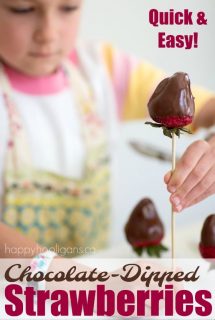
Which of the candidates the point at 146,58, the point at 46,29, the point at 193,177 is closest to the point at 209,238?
the point at 193,177

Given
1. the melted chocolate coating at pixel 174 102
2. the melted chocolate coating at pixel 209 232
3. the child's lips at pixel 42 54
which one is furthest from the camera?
the child's lips at pixel 42 54

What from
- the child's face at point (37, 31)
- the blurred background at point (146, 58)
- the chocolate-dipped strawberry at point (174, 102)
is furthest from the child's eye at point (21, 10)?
the chocolate-dipped strawberry at point (174, 102)

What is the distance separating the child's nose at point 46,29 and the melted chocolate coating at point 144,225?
19cm

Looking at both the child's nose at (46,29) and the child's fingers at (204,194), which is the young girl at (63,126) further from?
the child's fingers at (204,194)

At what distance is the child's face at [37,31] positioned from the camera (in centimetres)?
55

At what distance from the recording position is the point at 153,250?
0.53m

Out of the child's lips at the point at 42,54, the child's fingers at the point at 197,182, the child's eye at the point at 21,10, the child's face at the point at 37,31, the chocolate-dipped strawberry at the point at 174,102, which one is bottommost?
the child's fingers at the point at 197,182

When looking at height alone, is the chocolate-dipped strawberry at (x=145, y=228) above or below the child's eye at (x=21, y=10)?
below

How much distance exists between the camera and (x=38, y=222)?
2.24 feet

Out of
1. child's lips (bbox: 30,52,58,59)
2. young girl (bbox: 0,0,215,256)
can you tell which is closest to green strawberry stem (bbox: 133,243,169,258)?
young girl (bbox: 0,0,215,256)

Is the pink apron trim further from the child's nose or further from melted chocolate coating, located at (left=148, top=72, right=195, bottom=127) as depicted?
melted chocolate coating, located at (left=148, top=72, right=195, bottom=127)

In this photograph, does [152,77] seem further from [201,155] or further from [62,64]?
[201,155]

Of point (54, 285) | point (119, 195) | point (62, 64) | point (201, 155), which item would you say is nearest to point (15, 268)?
point (54, 285)

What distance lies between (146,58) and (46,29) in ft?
0.80
